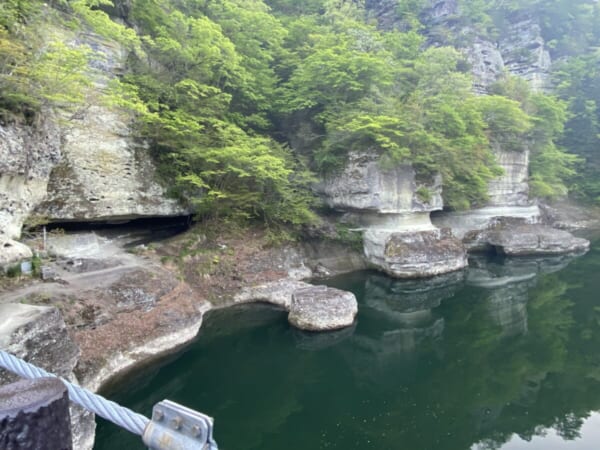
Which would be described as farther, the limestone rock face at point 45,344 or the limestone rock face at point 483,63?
the limestone rock face at point 483,63

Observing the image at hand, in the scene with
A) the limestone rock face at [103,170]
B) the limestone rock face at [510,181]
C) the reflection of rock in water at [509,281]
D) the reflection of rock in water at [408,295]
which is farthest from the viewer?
the limestone rock face at [510,181]

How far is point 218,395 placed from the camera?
8.12m

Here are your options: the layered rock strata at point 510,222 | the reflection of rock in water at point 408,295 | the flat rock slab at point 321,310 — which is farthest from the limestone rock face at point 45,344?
the layered rock strata at point 510,222

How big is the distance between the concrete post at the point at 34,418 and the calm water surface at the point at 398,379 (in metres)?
6.78

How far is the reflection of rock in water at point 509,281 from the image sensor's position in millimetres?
12445

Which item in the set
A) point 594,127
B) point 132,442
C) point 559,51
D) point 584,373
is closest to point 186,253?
point 132,442

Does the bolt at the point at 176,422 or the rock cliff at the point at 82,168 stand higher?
the rock cliff at the point at 82,168

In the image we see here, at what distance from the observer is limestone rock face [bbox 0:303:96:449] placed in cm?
565

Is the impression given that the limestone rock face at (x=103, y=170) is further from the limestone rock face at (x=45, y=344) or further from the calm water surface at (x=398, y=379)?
the limestone rock face at (x=45, y=344)

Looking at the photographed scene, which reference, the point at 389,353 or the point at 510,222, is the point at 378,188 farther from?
the point at 510,222

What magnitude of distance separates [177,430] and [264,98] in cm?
1853

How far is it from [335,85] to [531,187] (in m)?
15.7

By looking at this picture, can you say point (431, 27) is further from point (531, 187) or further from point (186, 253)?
point (186, 253)

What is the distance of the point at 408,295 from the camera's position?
14.9 m
